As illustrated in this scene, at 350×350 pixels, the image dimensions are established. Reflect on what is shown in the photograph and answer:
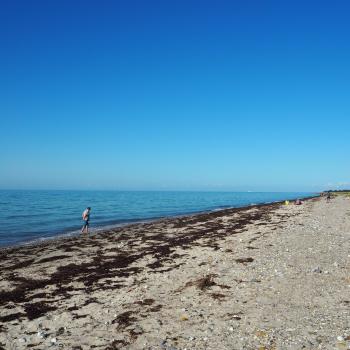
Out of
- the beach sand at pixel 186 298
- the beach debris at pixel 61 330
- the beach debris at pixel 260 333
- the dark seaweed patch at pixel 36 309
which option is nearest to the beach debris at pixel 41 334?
Answer: the beach sand at pixel 186 298

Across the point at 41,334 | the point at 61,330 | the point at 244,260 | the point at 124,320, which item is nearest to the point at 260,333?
the point at 124,320

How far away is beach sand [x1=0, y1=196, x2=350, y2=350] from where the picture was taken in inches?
350

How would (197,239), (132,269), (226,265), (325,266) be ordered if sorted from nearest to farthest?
(325,266) → (226,265) → (132,269) → (197,239)

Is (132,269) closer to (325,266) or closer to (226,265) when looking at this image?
(226,265)

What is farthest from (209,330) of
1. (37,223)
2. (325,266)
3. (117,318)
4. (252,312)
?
(37,223)

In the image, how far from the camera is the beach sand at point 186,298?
29.2 ft

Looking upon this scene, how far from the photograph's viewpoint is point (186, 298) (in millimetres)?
11797

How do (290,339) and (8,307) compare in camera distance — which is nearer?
(290,339)

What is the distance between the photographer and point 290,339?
834 cm

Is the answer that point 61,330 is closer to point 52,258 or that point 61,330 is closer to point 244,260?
point 244,260

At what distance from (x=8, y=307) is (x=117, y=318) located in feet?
15.0

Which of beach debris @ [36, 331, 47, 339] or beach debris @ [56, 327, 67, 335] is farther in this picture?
beach debris @ [56, 327, 67, 335]

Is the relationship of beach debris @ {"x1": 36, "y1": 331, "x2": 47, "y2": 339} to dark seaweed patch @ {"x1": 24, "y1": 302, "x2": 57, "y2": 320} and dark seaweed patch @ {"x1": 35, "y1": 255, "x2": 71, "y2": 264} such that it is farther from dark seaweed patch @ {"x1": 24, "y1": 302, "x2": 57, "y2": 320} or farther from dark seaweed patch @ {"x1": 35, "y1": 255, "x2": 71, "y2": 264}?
dark seaweed patch @ {"x1": 35, "y1": 255, "x2": 71, "y2": 264}

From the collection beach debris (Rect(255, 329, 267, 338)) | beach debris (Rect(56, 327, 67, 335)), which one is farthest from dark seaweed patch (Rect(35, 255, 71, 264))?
beach debris (Rect(255, 329, 267, 338))
